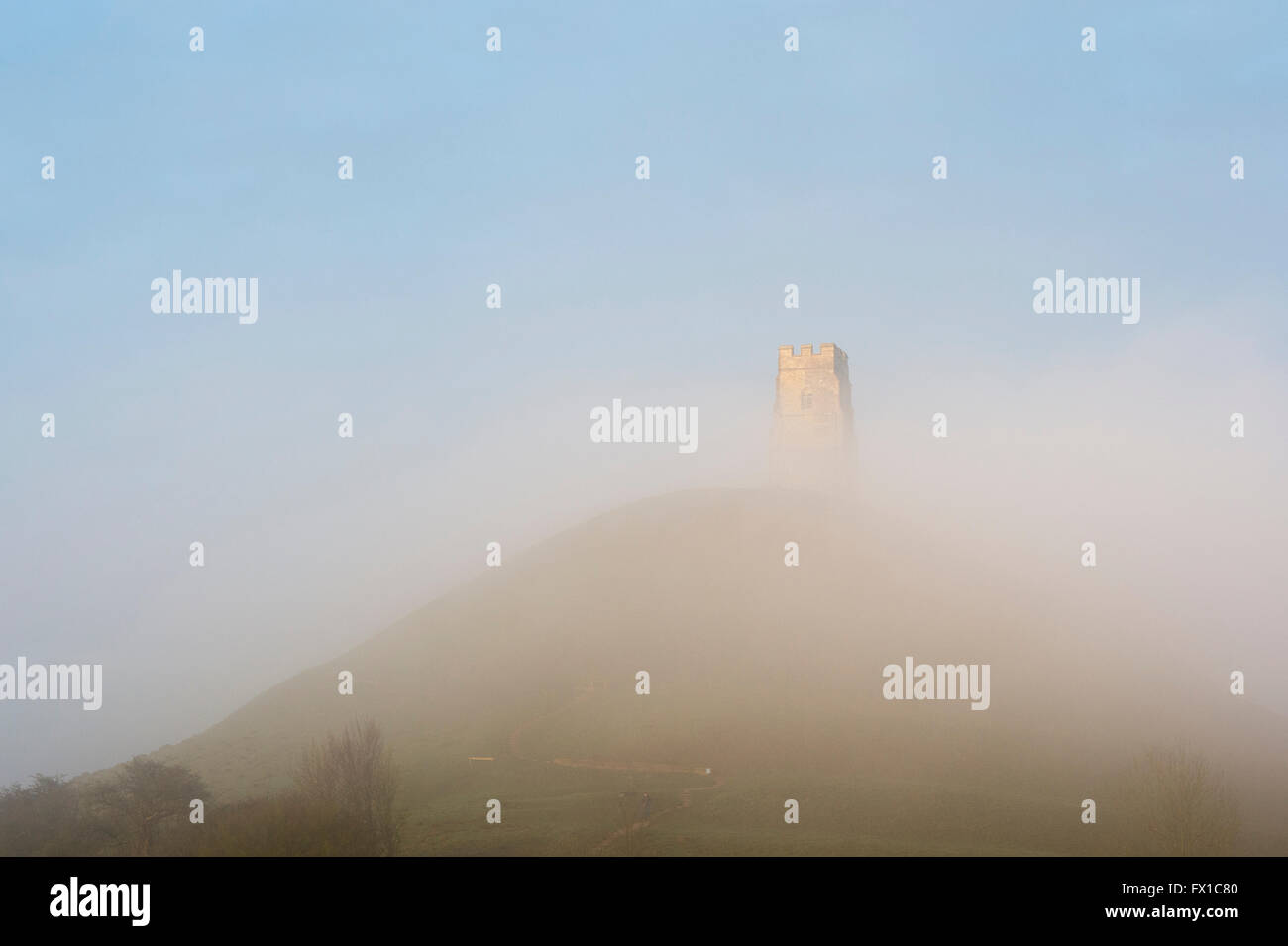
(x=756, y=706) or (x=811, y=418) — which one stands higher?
(x=811, y=418)

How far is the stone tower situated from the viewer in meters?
116

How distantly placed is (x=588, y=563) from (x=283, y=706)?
35.9 m

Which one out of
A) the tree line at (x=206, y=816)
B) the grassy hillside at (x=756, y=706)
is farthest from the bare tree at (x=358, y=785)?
the grassy hillside at (x=756, y=706)

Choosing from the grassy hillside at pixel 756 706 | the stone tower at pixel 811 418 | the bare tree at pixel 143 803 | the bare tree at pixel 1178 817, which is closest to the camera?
the bare tree at pixel 1178 817

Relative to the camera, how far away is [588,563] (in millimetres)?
114688

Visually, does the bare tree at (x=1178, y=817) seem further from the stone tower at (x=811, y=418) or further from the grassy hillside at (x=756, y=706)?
the stone tower at (x=811, y=418)

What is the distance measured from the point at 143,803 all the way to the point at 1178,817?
5301 centimetres

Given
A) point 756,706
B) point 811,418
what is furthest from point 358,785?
point 811,418

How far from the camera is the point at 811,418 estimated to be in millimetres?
116625

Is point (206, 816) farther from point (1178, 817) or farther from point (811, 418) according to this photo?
point (811, 418)

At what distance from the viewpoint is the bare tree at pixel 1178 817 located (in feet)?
163

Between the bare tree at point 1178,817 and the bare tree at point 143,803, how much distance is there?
4898 cm
